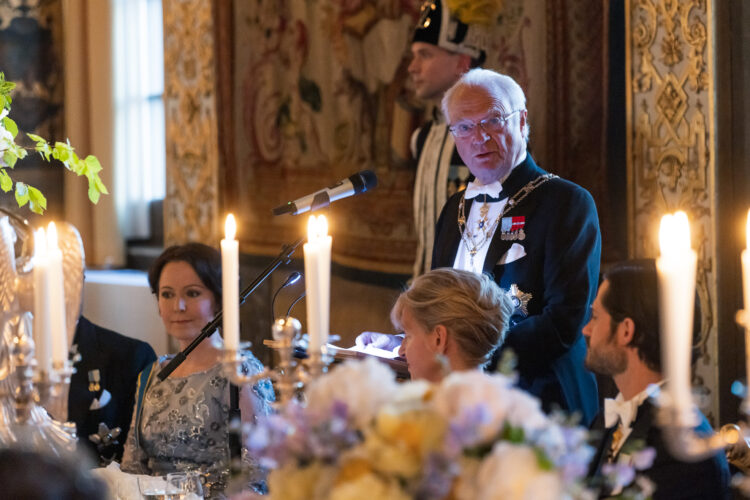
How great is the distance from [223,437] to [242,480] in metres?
2.23

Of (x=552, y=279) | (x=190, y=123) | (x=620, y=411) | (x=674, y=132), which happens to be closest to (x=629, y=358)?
(x=620, y=411)

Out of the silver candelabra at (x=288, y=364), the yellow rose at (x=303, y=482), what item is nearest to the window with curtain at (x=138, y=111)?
the silver candelabra at (x=288, y=364)

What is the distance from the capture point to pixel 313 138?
21.3 ft

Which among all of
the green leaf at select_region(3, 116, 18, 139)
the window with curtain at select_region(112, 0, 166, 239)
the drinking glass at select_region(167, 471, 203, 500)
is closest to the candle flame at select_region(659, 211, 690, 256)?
the drinking glass at select_region(167, 471, 203, 500)

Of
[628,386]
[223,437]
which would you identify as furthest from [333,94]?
[628,386]

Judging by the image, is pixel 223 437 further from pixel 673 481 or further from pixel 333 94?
pixel 333 94

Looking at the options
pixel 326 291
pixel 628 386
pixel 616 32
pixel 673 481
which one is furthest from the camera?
pixel 616 32

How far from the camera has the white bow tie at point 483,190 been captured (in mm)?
3500

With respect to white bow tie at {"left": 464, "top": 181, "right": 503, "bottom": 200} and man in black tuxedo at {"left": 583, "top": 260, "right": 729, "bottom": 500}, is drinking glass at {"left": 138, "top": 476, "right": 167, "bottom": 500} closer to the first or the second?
man in black tuxedo at {"left": 583, "top": 260, "right": 729, "bottom": 500}

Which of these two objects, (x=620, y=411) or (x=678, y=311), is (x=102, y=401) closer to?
(x=620, y=411)

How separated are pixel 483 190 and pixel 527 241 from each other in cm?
27

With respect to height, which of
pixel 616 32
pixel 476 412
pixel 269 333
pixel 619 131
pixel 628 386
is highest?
pixel 616 32

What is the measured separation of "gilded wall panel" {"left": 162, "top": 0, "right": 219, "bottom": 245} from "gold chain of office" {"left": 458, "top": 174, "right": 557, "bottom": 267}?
12.3 ft

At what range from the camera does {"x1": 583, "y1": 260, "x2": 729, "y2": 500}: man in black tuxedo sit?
7.66 feet
